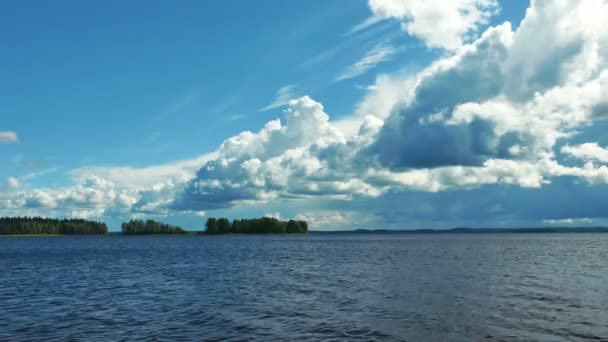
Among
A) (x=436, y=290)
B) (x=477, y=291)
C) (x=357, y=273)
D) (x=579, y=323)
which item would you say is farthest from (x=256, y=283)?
(x=579, y=323)

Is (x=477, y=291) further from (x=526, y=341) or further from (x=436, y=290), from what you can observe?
(x=526, y=341)

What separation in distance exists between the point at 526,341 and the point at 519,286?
28048 mm

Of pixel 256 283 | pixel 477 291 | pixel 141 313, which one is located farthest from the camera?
pixel 256 283

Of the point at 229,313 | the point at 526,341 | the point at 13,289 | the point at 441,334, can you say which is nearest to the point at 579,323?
the point at 526,341

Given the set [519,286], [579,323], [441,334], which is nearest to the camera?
[441,334]

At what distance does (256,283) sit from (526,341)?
3721 cm

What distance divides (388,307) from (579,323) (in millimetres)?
14347

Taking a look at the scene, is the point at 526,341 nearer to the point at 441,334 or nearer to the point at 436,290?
the point at 441,334

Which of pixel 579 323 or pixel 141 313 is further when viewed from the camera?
pixel 141 313

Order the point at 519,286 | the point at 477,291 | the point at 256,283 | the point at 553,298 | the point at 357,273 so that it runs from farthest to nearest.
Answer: the point at 357,273 → the point at 256,283 → the point at 519,286 → the point at 477,291 → the point at 553,298

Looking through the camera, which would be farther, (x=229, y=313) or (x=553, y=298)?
(x=553, y=298)

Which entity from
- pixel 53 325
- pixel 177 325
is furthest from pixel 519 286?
pixel 53 325

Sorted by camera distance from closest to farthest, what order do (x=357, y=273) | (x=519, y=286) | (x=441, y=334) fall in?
(x=441, y=334), (x=519, y=286), (x=357, y=273)

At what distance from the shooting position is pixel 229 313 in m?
39.3
